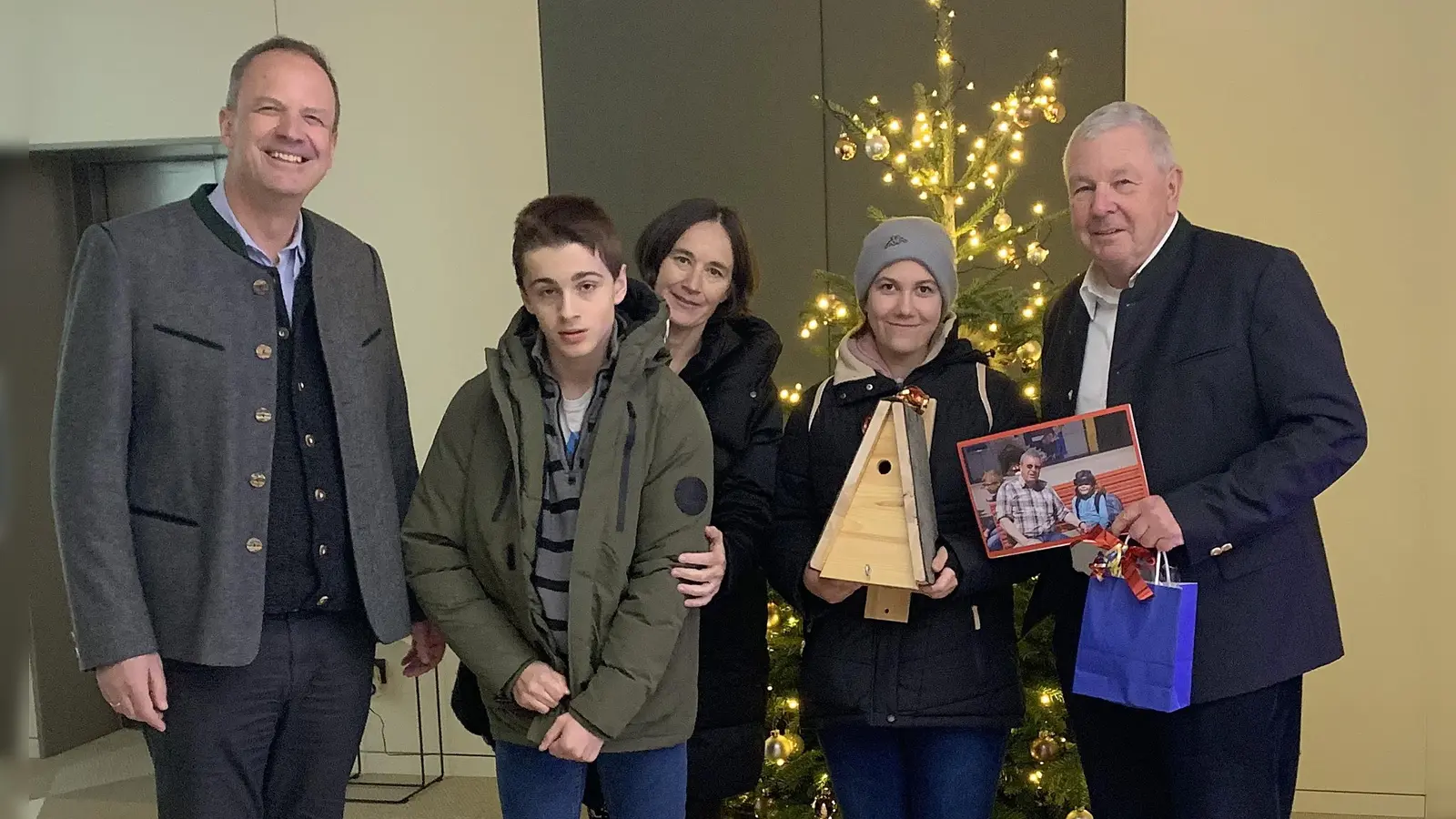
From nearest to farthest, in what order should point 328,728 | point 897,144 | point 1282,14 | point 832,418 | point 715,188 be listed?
point 328,728 < point 832,418 < point 897,144 < point 1282,14 < point 715,188

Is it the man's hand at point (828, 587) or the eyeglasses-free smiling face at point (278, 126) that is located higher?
the eyeglasses-free smiling face at point (278, 126)

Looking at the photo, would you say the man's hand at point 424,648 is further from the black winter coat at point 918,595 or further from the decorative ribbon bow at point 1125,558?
the decorative ribbon bow at point 1125,558

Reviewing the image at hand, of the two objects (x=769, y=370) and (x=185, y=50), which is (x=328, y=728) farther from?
(x=185, y=50)

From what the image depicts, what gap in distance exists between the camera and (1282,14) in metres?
3.68

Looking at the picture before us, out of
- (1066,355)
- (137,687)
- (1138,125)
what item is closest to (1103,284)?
(1066,355)

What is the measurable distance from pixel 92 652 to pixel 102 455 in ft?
0.96

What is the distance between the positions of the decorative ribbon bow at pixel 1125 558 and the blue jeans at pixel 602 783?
77cm

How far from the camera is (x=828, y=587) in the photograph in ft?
6.61

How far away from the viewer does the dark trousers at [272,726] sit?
1.77 m

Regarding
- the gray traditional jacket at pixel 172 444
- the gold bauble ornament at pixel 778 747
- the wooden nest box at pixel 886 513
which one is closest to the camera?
the gray traditional jacket at pixel 172 444

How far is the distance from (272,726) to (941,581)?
1.12m

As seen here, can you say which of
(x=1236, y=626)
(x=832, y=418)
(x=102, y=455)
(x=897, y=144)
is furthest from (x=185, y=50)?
(x=1236, y=626)

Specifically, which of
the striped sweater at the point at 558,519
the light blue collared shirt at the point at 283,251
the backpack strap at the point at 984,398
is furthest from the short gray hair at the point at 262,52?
the backpack strap at the point at 984,398

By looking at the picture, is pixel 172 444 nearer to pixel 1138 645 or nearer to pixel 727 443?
pixel 727 443
